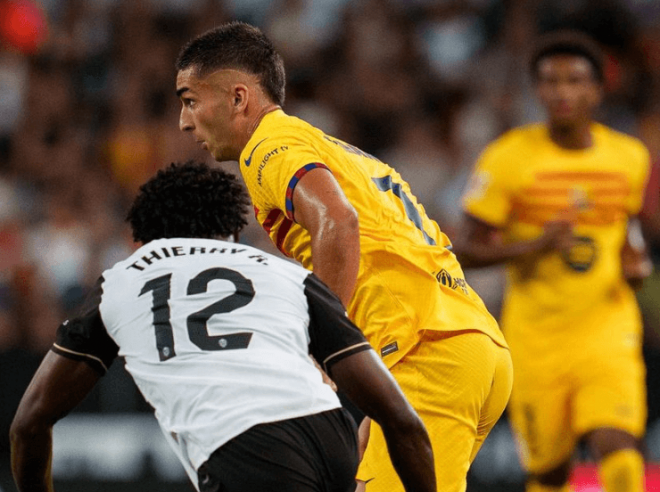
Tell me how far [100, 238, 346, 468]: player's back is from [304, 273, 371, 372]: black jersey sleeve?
3 centimetres

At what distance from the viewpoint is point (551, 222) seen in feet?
23.1

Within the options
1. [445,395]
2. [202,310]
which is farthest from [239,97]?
[445,395]

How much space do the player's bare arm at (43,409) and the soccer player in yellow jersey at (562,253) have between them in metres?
3.74

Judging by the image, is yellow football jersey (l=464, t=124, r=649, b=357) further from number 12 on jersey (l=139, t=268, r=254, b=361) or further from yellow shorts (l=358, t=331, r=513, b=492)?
number 12 on jersey (l=139, t=268, r=254, b=361)

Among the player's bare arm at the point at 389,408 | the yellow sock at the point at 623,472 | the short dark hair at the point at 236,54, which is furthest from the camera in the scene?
the yellow sock at the point at 623,472

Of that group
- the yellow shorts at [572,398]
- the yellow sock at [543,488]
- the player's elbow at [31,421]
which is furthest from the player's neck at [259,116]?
the yellow sock at [543,488]

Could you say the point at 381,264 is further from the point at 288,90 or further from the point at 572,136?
the point at 288,90

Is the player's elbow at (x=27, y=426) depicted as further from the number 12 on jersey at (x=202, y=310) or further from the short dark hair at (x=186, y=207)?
the short dark hair at (x=186, y=207)

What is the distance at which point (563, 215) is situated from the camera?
7082 mm

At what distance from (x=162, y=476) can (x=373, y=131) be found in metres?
4.43

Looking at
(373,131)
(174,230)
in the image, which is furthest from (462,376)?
(373,131)

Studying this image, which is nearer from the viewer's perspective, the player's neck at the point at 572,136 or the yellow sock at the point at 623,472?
the yellow sock at the point at 623,472

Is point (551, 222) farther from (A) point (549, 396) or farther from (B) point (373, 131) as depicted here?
(B) point (373, 131)

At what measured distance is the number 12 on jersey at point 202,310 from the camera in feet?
10.9
